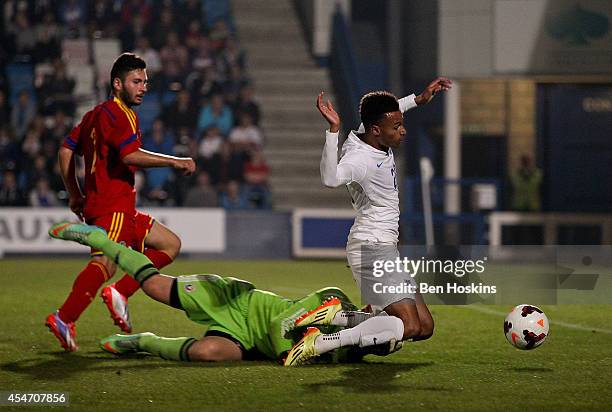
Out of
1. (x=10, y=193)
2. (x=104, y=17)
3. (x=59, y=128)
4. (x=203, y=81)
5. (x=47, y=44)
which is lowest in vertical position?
(x=10, y=193)

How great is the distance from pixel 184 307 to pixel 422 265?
691cm

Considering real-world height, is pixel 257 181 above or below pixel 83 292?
below

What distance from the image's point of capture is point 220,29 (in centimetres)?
2267

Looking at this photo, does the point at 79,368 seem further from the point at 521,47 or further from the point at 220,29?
the point at 220,29

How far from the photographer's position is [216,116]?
805 inches

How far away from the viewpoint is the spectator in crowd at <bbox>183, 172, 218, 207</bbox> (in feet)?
59.6

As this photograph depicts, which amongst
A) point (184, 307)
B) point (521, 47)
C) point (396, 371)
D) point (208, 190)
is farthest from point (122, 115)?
point (521, 47)

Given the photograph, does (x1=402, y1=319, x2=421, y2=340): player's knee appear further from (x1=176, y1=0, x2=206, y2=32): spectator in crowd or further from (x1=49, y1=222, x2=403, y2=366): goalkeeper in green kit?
(x1=176, y1=0, x2=206, y2=32): spectator in crowd

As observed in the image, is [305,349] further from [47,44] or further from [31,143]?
[47,44]

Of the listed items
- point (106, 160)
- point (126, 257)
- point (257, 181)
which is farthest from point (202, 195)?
point (126, 257)

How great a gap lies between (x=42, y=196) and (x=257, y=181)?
3.48 metres

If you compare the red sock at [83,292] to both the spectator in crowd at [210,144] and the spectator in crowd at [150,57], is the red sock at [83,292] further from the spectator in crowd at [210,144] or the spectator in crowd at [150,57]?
the spectator in crowd at [150,57]

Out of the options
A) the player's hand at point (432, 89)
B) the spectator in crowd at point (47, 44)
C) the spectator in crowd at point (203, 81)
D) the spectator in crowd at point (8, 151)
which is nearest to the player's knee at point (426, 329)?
the player's hand at point (432, 89)

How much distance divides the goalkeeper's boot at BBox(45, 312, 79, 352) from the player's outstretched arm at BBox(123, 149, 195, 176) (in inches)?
43.2
